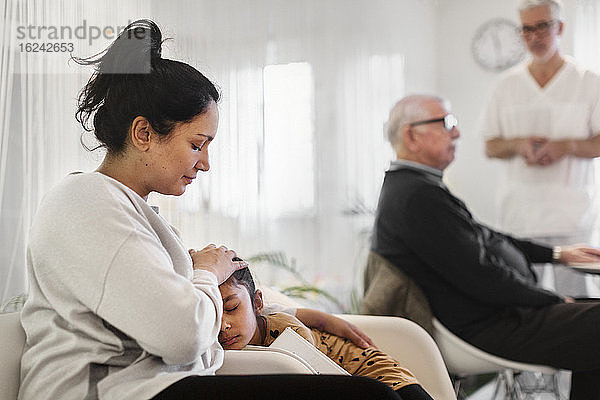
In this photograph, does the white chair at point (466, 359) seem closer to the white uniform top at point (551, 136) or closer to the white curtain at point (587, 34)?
the white uniform top at point (551, 136)

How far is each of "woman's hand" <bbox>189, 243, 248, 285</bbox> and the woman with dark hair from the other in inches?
0.5

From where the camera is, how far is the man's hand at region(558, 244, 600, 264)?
9.43 feet

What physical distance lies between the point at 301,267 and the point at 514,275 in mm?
1103

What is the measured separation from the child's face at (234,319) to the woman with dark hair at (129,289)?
164 millimetres

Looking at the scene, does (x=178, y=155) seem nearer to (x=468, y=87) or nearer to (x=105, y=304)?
(x=105, y=304)

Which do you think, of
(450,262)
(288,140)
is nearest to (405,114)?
(288,140)

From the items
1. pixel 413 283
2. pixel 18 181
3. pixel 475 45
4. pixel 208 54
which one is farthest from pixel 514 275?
pixel 475 45

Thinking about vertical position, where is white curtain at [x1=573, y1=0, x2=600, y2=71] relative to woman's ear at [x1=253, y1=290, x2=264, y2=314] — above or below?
above

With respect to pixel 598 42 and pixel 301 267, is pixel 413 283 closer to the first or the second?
pixel 301 267

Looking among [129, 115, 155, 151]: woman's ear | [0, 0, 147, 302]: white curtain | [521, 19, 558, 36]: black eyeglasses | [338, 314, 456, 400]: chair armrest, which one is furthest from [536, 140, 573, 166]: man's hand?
[129, 115, 155, 151]: woman's ear

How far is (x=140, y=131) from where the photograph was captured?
146 cm

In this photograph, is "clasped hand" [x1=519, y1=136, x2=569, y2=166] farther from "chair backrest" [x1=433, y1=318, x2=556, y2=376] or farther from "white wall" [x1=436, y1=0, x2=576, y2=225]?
"chair backrest" [x1=433, y1=318, x2=556, y2=376]

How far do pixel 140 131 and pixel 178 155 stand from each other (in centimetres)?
8

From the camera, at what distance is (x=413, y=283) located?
2680 millimetres
